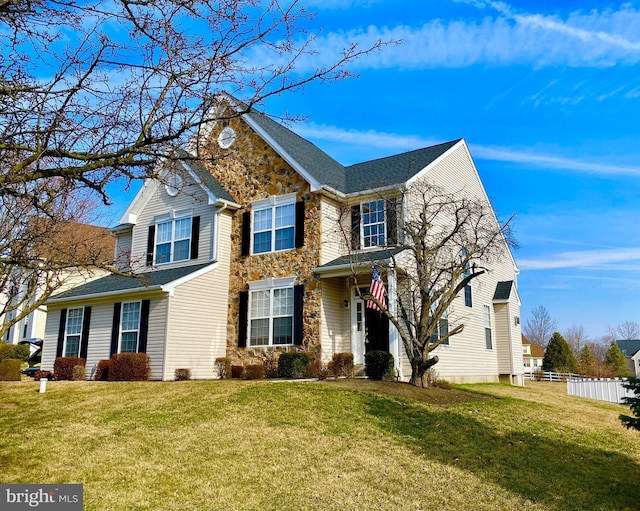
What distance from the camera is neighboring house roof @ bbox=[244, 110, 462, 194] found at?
17.9 metres

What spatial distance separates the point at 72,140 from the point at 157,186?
584 inches

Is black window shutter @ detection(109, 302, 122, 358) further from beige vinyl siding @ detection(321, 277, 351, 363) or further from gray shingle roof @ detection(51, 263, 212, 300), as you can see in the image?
beige vinyl siding @ detection(321, 277, 351, 363)

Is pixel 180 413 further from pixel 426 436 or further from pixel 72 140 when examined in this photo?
pixel 72 140

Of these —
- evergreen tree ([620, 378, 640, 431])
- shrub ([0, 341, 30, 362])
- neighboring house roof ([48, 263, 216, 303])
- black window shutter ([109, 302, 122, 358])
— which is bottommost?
evergreen tree ([620, 378, 640, 431])

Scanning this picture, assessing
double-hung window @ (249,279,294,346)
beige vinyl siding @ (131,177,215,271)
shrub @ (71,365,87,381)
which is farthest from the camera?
beige vinyl siding @ (131,177,215,271)

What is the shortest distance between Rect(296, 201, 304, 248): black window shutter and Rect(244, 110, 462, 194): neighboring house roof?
103 centimetres

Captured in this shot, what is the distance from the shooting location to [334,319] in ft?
55.4

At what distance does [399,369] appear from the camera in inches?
605

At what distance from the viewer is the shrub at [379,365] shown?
1445 cm

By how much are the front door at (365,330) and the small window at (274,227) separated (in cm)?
285

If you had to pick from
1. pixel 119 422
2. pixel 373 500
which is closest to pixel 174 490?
pixel 373 500

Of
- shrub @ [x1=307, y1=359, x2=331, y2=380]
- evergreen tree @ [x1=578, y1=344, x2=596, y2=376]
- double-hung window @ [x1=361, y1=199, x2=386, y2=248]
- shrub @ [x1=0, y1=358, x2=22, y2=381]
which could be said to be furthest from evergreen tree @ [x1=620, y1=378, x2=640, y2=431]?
evergreen tree @ [x1=578, y1=344, x2=596, y2=376]

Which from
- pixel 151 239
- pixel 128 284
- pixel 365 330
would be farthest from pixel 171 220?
pixel 365 330

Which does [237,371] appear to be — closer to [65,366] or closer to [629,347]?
[65,366]
